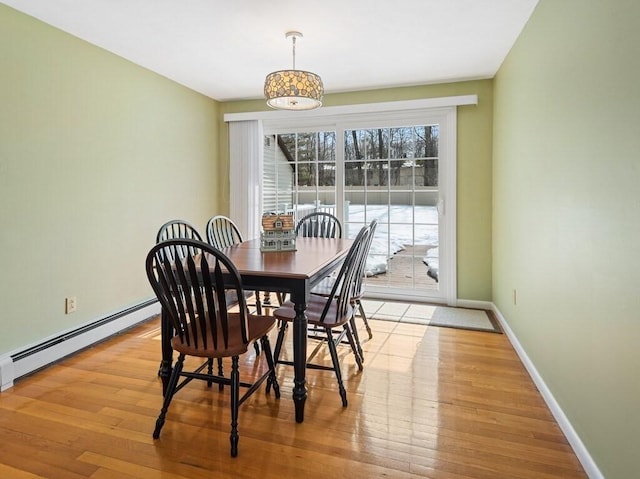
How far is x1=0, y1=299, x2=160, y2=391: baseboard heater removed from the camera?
97.7 inches

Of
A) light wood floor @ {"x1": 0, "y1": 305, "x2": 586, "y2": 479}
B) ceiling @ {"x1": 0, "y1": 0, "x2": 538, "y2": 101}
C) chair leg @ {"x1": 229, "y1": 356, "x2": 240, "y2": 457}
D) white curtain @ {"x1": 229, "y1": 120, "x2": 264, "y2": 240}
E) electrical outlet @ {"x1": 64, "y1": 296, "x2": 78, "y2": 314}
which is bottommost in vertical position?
light wood floor @ {"x1": 0, "y1": 305, "x2": 586, "y2": 479}

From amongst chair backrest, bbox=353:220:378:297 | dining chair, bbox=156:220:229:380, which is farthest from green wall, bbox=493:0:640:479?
dining chair, bbox=156:220:229:380

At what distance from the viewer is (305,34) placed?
2875mm

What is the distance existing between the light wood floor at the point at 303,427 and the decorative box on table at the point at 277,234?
0.83 meters

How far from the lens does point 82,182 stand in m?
3.03

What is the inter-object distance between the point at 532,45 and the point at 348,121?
7.05ft

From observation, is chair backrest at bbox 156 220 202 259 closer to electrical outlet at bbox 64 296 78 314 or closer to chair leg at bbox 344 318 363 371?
electrical outlet at bbox 64 296 78 314

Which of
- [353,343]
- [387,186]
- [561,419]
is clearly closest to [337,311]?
[353,343]

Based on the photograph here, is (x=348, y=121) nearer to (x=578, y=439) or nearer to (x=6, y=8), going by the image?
(x=6, y=8)

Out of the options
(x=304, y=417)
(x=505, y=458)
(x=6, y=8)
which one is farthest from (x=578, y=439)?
(x=6, y=8)

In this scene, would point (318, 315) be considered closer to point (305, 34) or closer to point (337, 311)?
point (337, 311)

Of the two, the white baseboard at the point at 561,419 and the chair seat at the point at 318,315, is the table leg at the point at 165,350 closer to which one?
the chair seat at the point at 318,315

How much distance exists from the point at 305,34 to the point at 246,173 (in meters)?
2.15

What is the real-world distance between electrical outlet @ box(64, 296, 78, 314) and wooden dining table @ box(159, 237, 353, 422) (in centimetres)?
113
